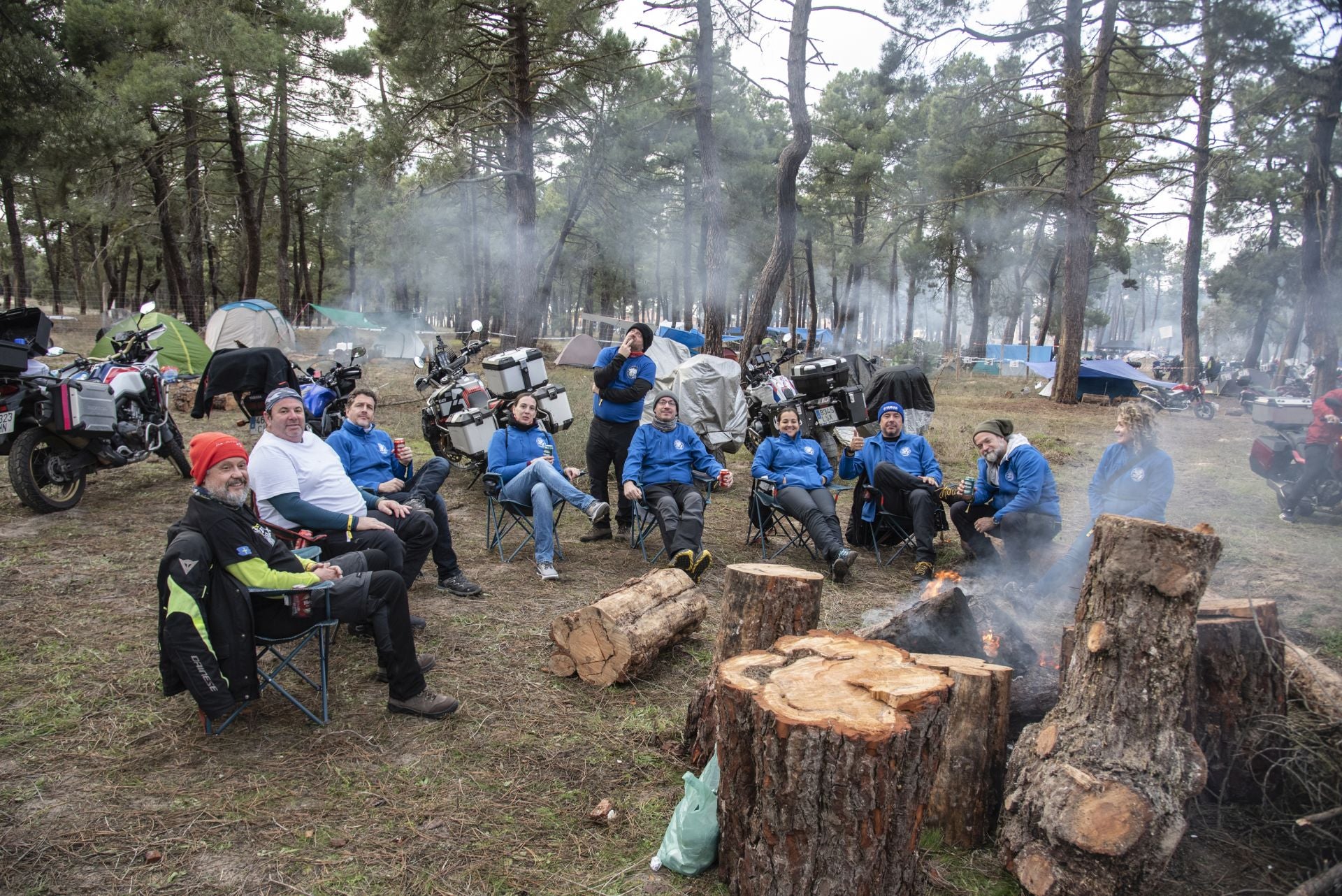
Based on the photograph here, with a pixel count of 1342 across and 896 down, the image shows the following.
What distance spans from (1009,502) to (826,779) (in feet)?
11.6

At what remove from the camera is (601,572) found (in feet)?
16.0

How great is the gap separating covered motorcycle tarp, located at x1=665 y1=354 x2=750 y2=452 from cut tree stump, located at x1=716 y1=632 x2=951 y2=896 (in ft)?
17.6

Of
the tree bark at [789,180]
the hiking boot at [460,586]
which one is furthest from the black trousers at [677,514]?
the tree bark at [789,180]

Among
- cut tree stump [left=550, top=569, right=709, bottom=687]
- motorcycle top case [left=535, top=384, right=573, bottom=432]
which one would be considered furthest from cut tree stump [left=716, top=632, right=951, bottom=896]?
motorcycle top case [left=535, top=384, right=573, bottom=432]

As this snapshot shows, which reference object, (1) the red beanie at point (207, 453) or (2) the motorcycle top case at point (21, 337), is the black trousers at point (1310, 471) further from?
(2) the motorcycle top case at point (21, 337)

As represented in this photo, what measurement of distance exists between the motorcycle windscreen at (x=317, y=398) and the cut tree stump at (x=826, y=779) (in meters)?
5.97

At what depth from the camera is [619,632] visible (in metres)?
3.23

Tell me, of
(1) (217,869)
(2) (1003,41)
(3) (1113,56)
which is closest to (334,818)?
(1) (217,869)

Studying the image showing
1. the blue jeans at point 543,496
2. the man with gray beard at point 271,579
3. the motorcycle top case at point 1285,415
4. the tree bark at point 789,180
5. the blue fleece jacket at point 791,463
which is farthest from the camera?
the tree bark at point 789,180

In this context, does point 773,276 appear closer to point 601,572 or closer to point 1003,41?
point 1003,41

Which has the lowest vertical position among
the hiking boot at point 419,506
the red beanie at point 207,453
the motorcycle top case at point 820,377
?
the hiking boot at point 419,506

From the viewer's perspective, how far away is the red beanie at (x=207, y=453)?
8.46 feet

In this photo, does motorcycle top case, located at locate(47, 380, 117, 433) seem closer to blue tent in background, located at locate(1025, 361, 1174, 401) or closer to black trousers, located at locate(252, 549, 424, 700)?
black trousers, located at locate(252, 549, 424, 700)

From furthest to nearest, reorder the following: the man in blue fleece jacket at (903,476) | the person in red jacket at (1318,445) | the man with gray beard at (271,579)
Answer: the person in red jacket at (1318,445), the man in blue fleece jacket at (903,476), the man with gray beard at (271,579)
